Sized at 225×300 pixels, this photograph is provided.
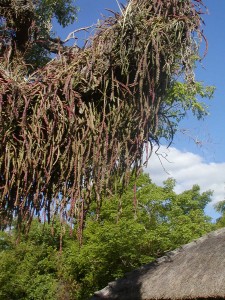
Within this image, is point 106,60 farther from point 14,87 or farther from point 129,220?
point 129,220

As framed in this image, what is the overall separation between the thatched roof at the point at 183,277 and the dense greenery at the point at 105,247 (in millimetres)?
3138

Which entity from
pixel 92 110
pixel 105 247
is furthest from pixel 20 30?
pixel 105 247

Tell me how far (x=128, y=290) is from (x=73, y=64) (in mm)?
12547

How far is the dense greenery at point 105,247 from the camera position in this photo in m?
19.5

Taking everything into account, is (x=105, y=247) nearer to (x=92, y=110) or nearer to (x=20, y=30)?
(x=20, y=30)

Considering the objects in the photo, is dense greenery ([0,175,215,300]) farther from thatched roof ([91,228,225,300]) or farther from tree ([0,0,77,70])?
tree ([0,0,77,70])

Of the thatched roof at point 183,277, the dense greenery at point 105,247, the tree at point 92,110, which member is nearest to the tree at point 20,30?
the tree at point 92,110

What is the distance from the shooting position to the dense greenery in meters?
19.5

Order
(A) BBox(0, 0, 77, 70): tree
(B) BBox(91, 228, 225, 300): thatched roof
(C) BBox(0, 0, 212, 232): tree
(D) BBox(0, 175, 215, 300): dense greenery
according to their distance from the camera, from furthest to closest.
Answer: (D) BBox(0, 175, 215, 300): dense greenery < (B) BBox(91, 228, 225, 300): thatched roof < (A) BBox(0, 0, 77, 70): tree < (C) BBox(0, 0, 212, 232): tree

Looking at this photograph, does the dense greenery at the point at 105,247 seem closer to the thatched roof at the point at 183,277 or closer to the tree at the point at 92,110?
the thatched roof at the point at 183,277

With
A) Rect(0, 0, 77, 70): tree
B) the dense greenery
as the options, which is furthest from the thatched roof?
Rect(0, 0, 77, 70): tree

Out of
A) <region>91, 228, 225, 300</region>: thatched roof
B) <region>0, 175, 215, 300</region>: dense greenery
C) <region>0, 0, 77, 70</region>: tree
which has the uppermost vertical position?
<region>0, 175, 215, 300</region>: dense greenery

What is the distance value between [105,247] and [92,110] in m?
17.2

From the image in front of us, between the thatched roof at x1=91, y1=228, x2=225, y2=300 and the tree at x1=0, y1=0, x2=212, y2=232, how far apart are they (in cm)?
883
